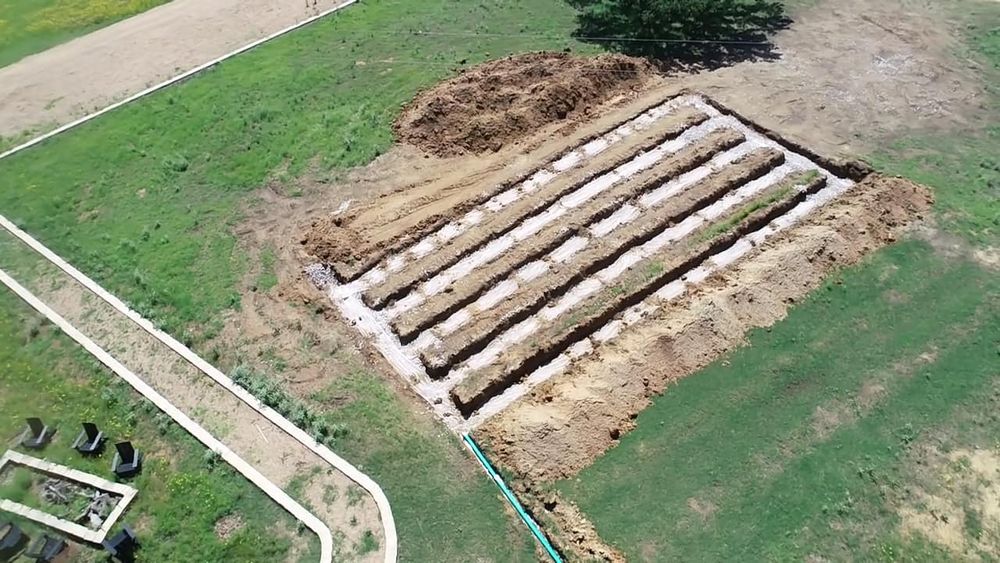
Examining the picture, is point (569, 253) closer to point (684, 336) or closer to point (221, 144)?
point (684, 336)

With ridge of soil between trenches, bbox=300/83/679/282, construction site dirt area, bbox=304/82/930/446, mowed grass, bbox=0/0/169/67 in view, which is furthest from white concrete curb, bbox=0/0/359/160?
construction site dirt area, bbox=304/82/930/446

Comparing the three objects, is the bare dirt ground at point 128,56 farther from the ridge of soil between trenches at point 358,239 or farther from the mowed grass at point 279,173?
the ridge of soil between trenches at point 358,239

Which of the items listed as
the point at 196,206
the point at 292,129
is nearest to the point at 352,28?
the point at 292,129

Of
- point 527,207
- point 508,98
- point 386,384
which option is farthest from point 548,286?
point 508,98

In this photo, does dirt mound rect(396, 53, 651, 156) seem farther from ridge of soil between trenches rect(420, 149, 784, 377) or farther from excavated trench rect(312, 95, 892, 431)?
ridge of soil between trenches rect(420, 149, 784, 377)

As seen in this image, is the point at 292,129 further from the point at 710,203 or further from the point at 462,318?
the point at 710,203

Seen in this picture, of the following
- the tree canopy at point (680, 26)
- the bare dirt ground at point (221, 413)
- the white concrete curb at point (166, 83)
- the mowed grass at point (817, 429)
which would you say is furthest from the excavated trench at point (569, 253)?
the white concrete curb at point (166, 83)
